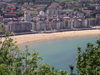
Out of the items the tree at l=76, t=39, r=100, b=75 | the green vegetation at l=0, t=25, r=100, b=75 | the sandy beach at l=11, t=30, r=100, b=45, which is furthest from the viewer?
the sandy beach at l=11, t=30, r=100, b=45

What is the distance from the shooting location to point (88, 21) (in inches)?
1884

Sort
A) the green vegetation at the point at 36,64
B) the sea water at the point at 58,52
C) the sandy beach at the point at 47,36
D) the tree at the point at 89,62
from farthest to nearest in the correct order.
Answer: the sandy beach at the point at 47,36
the sea water at the point at 58,52
the tree at the point at 89,62
the green vegetation at the point at 36,64

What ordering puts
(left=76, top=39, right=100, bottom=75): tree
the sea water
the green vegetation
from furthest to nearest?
the sea water, (left=76, top=39, right=100, bottom=75): tree, the green vegetation

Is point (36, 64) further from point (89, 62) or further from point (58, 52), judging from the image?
point (58, 52)

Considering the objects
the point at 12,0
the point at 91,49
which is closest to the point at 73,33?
the point at 91,49

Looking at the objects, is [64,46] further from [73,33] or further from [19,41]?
[73,33]

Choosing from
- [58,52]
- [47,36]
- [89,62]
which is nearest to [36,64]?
[89,62]

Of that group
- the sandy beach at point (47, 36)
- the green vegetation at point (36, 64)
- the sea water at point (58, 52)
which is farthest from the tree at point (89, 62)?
the sandy beach at point (47, 36)

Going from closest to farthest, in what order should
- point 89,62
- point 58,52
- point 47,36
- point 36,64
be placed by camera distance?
point 36,64 → point 89,62 → point 58,52 → point 47,36

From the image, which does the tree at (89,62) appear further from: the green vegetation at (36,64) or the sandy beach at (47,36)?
the sandy beach at (47,36)

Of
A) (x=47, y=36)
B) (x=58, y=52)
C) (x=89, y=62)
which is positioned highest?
(x=89, y=62)

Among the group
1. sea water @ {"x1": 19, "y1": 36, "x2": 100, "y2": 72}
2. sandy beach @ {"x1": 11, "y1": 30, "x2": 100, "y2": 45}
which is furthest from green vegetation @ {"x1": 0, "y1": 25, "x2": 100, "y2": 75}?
sandy beach @ {"x1": 11, "y1": 30, "x2": 100, "y2": 45}

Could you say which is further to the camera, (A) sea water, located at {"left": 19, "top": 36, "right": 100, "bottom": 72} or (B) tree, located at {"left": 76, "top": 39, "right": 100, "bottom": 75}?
(A) sea water, located at {"left": 19, "top": 36, "right": 100, "bottom": 72}

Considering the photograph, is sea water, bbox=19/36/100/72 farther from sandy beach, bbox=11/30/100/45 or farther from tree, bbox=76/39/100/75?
tree, bbox=76/39/100/75
